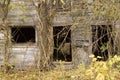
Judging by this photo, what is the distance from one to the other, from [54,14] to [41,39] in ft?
3.00

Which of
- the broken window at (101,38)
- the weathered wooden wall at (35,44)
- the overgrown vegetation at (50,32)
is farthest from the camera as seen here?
the weathered wooden wall at (35,44)

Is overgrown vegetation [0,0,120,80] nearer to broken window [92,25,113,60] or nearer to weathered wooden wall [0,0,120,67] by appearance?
broken window [92,25,113,60]

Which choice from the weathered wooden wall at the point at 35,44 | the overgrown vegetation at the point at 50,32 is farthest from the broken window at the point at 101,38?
the weathered wooden wall at the point at 35,44

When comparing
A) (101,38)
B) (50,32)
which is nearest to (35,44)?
(50,32)

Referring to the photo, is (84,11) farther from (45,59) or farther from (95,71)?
(95,71)

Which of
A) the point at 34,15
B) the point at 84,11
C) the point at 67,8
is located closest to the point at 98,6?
the point at 84,11

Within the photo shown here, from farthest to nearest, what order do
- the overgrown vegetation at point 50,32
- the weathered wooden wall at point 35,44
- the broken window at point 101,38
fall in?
the weathered wooden wall at point 35,44 → the broken window at point 101,38 → the overgrown vegetation at point 50,32

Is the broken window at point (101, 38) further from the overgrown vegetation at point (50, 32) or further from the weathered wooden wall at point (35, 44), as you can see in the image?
the weathered wooden wall at point (35, 44)

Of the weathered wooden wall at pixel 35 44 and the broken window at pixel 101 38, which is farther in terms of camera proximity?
the weathered wooden wall at pixel 35 44

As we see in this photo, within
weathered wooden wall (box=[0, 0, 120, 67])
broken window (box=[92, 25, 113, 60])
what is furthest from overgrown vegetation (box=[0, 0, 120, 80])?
weathered wooden wall (box=[0, 0, 120, 67])

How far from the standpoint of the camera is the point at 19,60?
1263cm

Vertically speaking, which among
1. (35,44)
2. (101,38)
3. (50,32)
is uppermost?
(50,32)

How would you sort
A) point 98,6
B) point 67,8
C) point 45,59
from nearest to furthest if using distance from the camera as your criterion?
point 98,6, point 45,59, point 67,8

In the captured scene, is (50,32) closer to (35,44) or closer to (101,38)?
(35,44)
